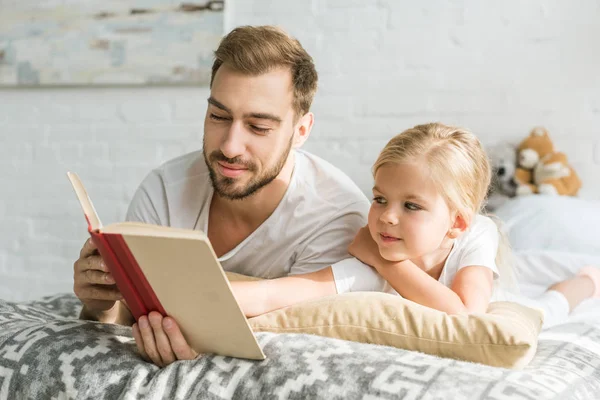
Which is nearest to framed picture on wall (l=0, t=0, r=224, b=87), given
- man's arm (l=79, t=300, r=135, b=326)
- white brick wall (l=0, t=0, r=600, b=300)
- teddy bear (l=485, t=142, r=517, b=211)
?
white brick wall (l=0, t=0, r=600, b=300)

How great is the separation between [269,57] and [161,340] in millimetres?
697

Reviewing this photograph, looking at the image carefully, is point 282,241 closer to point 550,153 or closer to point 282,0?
point 550,153

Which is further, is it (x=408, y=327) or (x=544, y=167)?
(x=544, y=167)

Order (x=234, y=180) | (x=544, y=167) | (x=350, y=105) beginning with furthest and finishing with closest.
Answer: (x=350, y=105) → (x=544, y=167) → (x=234, y=180)

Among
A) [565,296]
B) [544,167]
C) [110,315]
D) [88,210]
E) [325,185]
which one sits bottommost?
[565,296]

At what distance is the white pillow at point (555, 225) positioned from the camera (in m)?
2.17

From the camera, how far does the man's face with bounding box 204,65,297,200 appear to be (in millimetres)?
1413

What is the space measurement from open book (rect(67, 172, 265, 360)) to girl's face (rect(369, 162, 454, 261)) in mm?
423

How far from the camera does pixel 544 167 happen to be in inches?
94.2

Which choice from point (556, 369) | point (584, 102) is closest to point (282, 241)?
point (556, 369)

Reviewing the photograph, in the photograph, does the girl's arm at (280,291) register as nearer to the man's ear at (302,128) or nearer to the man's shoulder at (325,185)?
the man's shoulder at (325,185)

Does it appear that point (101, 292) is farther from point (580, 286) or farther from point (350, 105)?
point (350, 105)

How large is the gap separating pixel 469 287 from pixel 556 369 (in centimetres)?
27

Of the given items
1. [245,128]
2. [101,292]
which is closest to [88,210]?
[101,292]
